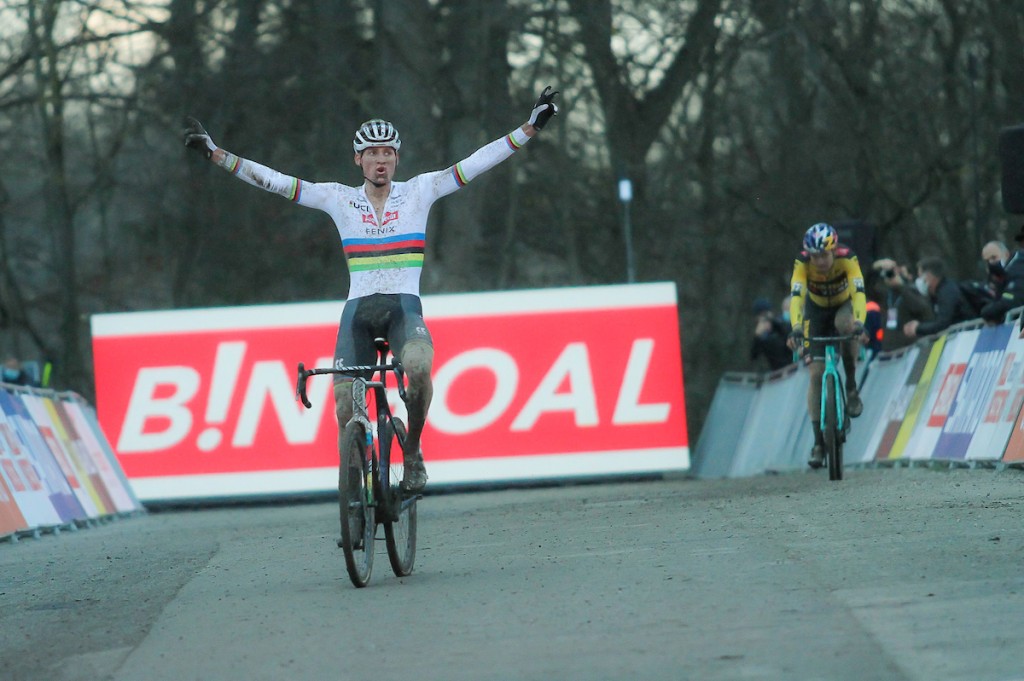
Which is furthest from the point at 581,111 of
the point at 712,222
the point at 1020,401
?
the point at 1020,401

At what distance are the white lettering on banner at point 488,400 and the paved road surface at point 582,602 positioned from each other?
29.8ft

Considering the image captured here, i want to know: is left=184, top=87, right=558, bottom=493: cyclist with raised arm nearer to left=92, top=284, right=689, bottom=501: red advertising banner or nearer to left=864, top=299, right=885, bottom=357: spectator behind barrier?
left=864, top=299, right=885, bottom=357: spectator behind barrier

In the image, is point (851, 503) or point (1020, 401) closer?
point (851, 503)

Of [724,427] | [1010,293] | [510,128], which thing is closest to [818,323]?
[1010,293]

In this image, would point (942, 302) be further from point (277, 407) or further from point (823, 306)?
point (277, 407)

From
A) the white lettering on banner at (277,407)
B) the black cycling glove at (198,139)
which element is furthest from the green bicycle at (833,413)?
the white lettering on banner at (277,407)

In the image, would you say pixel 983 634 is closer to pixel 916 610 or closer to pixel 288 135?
pixel 916 610

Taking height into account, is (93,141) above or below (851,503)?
above

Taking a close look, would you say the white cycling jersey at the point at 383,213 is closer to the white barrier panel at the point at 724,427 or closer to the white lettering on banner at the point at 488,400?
the white lettering on banner at the point at 488,400

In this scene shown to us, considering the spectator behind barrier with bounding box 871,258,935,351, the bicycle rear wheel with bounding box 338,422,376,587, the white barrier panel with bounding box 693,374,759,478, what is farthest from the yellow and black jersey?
the white barrier panel with bounding box 693,374,759,478

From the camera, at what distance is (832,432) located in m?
15.3

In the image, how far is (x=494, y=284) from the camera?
3300 cm

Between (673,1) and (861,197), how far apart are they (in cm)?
849

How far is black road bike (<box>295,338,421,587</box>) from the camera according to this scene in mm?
8539
